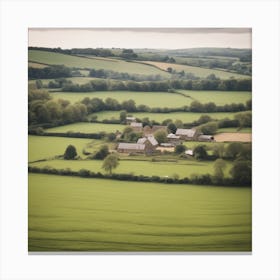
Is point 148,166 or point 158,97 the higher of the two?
point 158,97

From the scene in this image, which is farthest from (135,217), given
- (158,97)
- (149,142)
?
(158,97)

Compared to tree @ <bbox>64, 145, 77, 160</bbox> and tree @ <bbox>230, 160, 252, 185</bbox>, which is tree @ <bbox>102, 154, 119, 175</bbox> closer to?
tree @ <bbox>64, 145, 77, 160</bbox>

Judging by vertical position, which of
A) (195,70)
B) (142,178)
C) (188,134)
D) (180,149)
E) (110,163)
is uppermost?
(195,70)

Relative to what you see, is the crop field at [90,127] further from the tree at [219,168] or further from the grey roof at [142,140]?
the tree at [219,168]

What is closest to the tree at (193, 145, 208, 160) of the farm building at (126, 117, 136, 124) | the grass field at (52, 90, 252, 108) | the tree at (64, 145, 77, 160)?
the grass field at (52, 90, 252, 108)

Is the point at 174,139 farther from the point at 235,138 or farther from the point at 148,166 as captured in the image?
the point at 235,138
